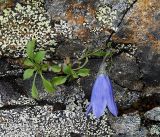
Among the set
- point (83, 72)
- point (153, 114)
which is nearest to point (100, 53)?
point (83, 72)

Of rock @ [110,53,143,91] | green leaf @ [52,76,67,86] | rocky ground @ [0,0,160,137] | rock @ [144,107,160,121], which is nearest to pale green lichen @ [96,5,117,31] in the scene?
rocky ground @ [0,0,160,137]

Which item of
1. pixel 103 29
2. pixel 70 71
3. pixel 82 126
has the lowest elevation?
pixel 82 126

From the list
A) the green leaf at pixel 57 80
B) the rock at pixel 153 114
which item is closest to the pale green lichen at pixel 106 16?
the green leaf at pixel 57 80

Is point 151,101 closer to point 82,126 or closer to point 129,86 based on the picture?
point 129,86

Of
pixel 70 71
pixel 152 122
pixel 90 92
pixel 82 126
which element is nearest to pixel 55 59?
pixel 70 71

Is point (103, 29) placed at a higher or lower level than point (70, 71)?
higher

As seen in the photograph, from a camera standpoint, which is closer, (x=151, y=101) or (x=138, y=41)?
(x=138, y=41)
